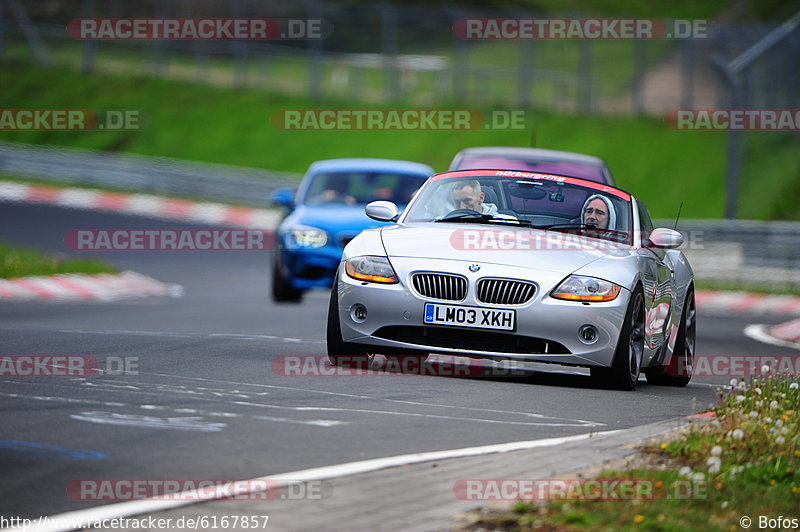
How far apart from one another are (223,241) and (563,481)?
79.6 ft

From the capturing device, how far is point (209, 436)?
286 inches

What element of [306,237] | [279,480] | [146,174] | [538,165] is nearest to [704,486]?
[279,480]

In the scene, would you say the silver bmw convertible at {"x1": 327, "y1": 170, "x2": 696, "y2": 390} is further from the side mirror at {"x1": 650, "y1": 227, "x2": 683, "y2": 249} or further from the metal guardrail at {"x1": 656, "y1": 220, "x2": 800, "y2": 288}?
the metal guardrail at {"x1": 656, "y1": 220, "x2": 800, "y2": 288}

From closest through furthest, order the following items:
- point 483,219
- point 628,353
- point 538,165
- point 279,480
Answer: point 279,480, point 628,353, point 483,219, point 538,165

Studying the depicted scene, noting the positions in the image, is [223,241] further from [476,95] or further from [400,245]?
[400,245]

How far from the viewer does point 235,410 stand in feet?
26.7

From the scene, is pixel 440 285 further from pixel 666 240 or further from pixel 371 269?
pixel 666 240

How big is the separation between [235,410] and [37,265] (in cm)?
1309

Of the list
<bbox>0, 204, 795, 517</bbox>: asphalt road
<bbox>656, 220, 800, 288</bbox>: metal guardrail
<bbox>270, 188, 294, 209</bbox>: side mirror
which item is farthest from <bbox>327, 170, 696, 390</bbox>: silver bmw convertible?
<bbox>656, 220, 800, 288</bbox>: metal guardrail

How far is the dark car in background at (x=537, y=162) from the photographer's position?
1644 centimetres

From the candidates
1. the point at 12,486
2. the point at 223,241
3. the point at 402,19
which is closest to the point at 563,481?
the point at 12,486

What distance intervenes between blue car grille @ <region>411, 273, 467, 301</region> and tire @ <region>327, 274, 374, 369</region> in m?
0.62

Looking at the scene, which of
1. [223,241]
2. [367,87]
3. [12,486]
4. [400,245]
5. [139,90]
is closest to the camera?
[12,486]

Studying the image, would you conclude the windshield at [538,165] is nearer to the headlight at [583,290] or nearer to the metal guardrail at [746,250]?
the headlight at [583,290]
